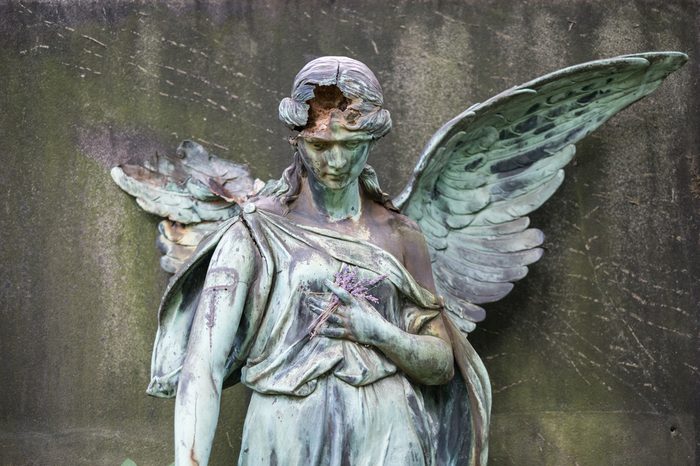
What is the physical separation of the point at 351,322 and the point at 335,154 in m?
0.50

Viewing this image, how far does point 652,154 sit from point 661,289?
545mm

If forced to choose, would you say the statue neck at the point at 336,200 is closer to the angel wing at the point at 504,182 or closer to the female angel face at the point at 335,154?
the female angel face at the point at 335,154

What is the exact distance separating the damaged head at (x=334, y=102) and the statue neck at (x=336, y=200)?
0.20 metres

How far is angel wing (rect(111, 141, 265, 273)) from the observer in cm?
501

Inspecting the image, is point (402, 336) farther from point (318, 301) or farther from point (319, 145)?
point (319, 145)

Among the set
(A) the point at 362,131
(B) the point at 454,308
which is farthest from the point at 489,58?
(A) the point at 362,131

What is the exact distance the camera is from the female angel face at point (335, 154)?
4031 millimetres

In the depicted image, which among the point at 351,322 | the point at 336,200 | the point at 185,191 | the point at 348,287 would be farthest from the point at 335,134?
the point at 185,191

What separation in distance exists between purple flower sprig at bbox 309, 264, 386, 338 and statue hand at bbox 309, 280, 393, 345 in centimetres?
1

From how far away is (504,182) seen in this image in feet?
16.6

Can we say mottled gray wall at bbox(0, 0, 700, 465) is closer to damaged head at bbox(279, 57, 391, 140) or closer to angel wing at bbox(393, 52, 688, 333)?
angel wing at bbox(393, 52, 688, 333)

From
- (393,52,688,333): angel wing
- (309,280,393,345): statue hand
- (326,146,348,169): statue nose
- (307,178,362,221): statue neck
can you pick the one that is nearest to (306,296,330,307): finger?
(309,280,393,345): statue hand

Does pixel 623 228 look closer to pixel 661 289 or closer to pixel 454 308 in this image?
pixel 661 289

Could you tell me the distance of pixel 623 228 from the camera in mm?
5383
